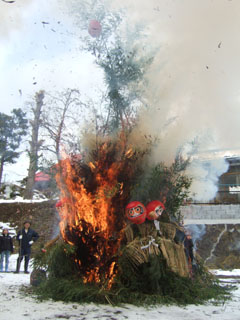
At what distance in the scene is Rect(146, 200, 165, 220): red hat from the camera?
7.11 m

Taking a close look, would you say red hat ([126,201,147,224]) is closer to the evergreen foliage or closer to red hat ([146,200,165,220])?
red hat ([146,200,165,220])

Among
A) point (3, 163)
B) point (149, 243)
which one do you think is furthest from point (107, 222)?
point (3, 163)

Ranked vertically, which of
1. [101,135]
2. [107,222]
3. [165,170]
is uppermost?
[101,135]

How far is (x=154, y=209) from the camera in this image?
7.12 metres

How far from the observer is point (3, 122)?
2319cm

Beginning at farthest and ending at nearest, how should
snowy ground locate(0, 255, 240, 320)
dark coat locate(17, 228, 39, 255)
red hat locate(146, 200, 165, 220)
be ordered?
1. dark coat locate(17, 228, 39, 255)
2. red hat locate(146, 200, 165, 220)
3. snowy ground locate(0, 255, 240, 320)

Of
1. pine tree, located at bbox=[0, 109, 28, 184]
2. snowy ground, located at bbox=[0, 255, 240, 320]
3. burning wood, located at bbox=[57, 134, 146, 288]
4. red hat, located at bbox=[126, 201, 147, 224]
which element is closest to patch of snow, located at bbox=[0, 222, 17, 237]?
pine tree, located at bbox=[0, 109, 28, 184]

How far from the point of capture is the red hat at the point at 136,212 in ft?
22.7

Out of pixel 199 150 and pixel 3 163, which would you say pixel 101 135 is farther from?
pixel 3 163

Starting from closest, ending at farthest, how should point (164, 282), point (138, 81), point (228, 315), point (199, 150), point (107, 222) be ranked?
point (228, 315), point (164, 282), point (107, 222), point (138, 81), point (199, 150)

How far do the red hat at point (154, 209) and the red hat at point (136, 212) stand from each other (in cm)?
18

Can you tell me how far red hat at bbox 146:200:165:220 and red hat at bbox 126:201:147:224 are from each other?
0.18 meters

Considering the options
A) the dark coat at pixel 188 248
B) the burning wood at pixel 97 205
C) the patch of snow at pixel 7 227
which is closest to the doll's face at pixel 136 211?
the burning wood at pixel 97 205

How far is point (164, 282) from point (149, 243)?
77 cm
